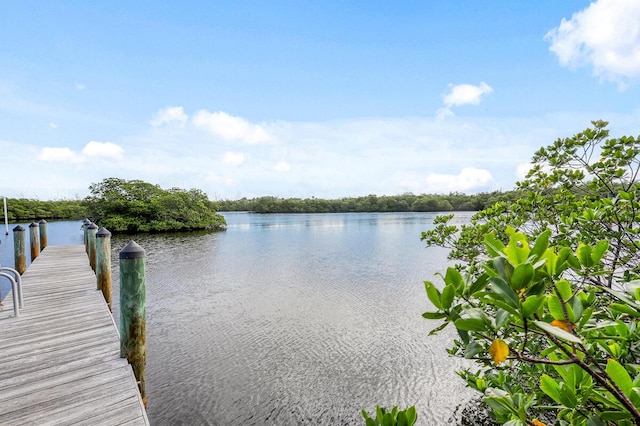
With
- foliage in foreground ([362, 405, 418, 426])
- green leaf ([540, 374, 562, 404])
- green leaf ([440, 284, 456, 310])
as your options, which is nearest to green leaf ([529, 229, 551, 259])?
green leaf ([440, 284, 456, 310])

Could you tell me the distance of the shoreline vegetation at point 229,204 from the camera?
107 ft

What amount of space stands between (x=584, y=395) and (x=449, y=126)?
1046 inches

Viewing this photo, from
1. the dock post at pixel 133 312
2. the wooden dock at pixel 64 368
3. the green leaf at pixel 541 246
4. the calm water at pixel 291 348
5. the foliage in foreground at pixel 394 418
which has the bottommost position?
the calm water at pixel 291 348

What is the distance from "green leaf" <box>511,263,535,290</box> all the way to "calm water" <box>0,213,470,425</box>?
5.00 meters

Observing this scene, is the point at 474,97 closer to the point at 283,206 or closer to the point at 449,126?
the point at 449,126

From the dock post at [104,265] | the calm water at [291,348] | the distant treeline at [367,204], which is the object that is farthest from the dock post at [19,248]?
the distant treeline at [367,204]

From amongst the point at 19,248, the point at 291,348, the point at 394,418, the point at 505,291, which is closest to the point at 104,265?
the point at 291,348

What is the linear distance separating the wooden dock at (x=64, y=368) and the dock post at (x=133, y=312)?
0.16m

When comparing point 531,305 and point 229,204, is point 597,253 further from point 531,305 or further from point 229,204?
point 229,204

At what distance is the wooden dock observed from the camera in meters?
2.53

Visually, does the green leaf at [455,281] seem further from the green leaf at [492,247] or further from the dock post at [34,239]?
the dock post at [34,239]

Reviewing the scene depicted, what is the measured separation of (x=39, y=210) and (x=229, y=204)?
44.2m

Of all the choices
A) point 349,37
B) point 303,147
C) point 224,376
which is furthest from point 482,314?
point 303,147

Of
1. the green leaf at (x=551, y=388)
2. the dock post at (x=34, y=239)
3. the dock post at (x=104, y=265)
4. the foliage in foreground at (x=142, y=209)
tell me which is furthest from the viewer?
the foliage in foreground at (x=142, y=209)
